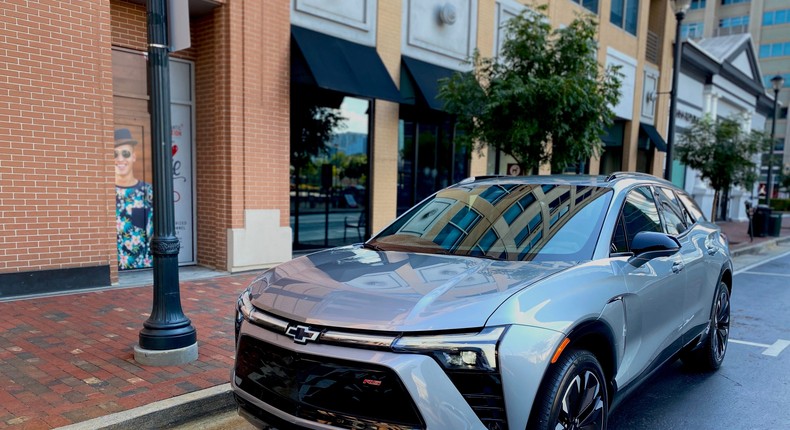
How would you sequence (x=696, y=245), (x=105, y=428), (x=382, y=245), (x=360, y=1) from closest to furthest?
1. (x=105, y=428)
2. (x=382, y=245)
3. (x=696, y=245)
4. (x=360, y=1)

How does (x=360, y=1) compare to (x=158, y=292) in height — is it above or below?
above

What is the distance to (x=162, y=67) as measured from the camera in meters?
4.30

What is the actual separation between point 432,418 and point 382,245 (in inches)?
68.5

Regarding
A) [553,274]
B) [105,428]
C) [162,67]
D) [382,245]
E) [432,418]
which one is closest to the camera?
[432,418]

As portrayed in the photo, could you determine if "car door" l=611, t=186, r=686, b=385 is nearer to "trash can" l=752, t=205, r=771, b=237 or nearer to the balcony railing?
"trash can" l=752, t=205, r=771, b=237

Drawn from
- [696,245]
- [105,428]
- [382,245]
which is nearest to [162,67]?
[382,245]

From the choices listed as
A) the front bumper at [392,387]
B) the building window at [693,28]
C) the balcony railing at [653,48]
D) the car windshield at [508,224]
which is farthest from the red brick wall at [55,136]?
the building window at [693,28]

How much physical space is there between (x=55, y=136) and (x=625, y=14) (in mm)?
18486

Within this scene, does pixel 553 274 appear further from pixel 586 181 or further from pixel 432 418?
pixel 586 181

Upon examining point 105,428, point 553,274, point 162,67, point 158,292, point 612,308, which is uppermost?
point 162,67

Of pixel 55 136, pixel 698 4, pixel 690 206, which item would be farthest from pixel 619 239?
pixel 698 4

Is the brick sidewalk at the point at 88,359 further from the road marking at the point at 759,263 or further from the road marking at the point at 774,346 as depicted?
the road marking at the point at 759,263

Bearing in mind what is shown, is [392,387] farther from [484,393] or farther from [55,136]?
[55,136]

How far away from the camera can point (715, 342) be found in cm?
498
